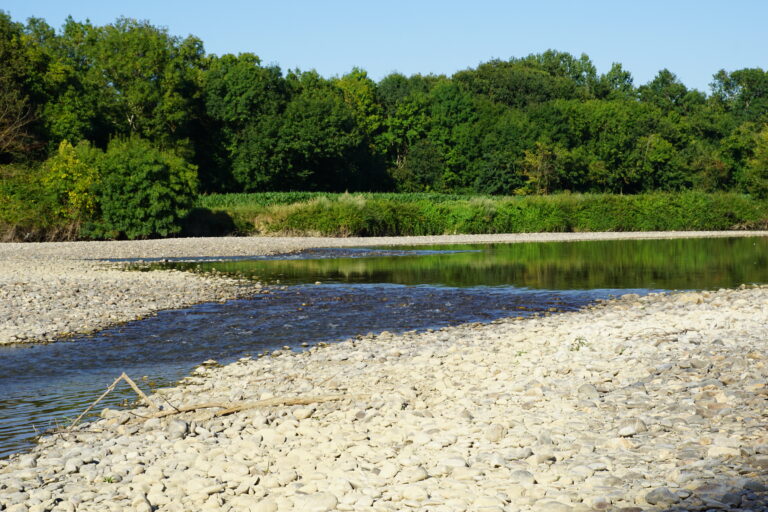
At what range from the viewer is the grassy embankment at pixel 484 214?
171ft

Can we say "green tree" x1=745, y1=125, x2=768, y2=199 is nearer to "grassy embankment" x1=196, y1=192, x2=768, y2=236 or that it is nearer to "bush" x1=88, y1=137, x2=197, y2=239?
"grassy embankment" x1=196, y1=192, x2=768, y2=236

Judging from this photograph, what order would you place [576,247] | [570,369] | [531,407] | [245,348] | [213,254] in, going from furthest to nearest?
1. [576,247]
2. [213,254]
3. [245,348]
4. [570,369]
5. [531,407]

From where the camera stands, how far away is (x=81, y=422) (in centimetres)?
913

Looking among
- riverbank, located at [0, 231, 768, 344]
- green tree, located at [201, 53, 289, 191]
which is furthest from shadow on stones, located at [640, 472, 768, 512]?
green tree, located at [201, 53, 289, 191]

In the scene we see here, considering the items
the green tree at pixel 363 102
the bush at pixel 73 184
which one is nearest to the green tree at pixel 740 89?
the green tree at pixel 363 102

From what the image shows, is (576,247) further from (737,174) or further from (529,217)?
(737,174)

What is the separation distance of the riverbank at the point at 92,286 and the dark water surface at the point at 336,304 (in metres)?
0.94

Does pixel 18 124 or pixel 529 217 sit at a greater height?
pixel 18 124

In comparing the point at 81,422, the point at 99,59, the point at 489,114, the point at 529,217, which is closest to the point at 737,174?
the point at 489,114

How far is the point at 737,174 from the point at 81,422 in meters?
104

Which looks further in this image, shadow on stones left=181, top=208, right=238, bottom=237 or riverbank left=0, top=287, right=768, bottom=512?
shadow on stones left=181, top=208, right=238, bottom=237

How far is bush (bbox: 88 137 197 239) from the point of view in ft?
155

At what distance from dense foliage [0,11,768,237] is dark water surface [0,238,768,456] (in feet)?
71.7

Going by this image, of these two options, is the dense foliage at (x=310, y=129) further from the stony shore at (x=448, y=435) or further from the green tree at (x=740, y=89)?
the stony shore at (x=448, y=435)
